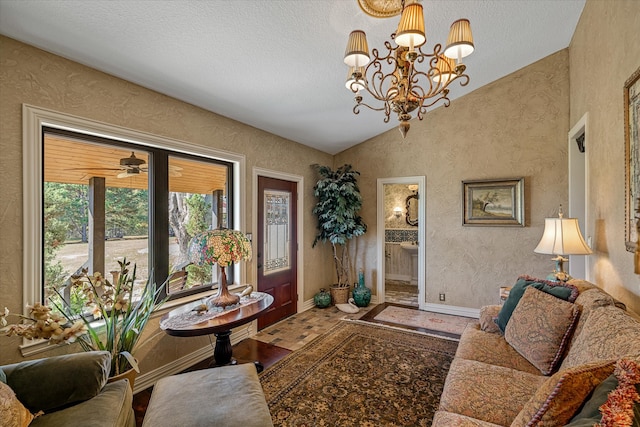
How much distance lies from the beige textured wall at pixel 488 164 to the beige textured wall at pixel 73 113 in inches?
99.5

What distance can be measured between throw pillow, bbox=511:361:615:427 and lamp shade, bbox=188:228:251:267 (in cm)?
204

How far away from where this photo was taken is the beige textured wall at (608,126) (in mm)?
1769

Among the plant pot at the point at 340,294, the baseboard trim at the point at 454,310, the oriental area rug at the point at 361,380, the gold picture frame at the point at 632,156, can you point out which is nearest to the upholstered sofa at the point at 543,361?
the gold picture frame at the point at 632,156

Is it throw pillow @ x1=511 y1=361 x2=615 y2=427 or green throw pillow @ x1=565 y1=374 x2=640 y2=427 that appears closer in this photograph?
green throw pillow @ x1=565 y1=374 x2=640 y2=427

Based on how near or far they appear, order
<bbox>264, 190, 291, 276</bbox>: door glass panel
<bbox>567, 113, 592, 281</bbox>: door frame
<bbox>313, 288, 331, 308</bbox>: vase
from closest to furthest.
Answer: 1. <bbox>567, 113, 592, 281</bbox>: door frame
2. <bbox>264, 190, 291, 276</bbox>: door glass panel
3. <bbox>313, 288, 331, 308</bbox>: vase

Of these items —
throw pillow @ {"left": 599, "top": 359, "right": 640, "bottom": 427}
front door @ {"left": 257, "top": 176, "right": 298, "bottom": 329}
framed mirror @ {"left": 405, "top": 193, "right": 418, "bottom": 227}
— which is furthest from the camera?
framed mirror @ {"left": 405, "top": 193, "right": 418, "bottom": 227}

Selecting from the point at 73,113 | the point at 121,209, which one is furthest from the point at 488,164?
the point at 73,113

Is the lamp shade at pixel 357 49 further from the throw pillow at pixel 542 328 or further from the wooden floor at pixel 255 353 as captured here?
the wooden floor at pixel 255 353

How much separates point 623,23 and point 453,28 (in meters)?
1.13

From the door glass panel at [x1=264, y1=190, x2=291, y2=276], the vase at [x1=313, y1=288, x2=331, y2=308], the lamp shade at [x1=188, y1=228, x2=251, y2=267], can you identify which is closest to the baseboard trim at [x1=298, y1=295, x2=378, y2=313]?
the vase at [x1=313, y1=288, x2=331, y2=308]

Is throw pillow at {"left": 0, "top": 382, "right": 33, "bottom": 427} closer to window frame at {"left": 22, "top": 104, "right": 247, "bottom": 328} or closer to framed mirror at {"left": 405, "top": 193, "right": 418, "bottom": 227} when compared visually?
window frame at {"left": 22, "top": 104, "right": 247, "bottom": 328}

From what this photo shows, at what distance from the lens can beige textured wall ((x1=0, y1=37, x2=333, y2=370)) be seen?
179 cm

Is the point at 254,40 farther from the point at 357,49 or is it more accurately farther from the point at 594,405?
the point at 594,405

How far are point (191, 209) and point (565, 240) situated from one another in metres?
3.26
